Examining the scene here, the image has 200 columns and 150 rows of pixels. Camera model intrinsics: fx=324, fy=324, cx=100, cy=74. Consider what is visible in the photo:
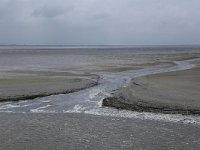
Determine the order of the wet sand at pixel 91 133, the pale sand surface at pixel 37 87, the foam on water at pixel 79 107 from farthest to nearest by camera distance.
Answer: the pale sand surface at pixel 37 87 < the foam on water at pixel 79 107 < the wet sand at pixel 91 133

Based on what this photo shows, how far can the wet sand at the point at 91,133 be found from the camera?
11.5 m

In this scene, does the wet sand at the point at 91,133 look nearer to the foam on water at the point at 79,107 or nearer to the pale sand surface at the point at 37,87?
the foam on water at the point at 79,107

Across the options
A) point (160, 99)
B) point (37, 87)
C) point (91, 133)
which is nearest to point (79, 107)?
point (160, 99)

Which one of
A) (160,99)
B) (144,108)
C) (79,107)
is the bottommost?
(79,107)

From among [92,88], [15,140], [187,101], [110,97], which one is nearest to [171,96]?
[187,101]

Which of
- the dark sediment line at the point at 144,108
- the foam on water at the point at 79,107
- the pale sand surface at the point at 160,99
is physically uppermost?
the pale sand surface at the point at 160,99

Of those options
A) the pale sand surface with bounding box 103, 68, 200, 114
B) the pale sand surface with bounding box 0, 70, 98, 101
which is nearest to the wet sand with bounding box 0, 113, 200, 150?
the pale sand surface with bounding box 103, 68, 200, 114

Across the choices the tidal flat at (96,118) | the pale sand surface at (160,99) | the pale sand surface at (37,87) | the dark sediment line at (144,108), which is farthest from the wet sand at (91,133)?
the pale sand surface at (37,87)

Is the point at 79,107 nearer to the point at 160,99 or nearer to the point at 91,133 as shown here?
the point at 160,99

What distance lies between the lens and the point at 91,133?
1305 centimetres

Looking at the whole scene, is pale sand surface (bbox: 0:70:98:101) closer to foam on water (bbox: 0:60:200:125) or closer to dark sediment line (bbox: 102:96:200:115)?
foam on water (bbox: 0:60:200:125)

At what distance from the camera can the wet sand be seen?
37.8ft

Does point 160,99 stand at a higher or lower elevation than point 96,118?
higher

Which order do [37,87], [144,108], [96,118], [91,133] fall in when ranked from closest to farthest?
1. [91,133]
2. [96,118]
3. [144,108]
4. [37,87]
